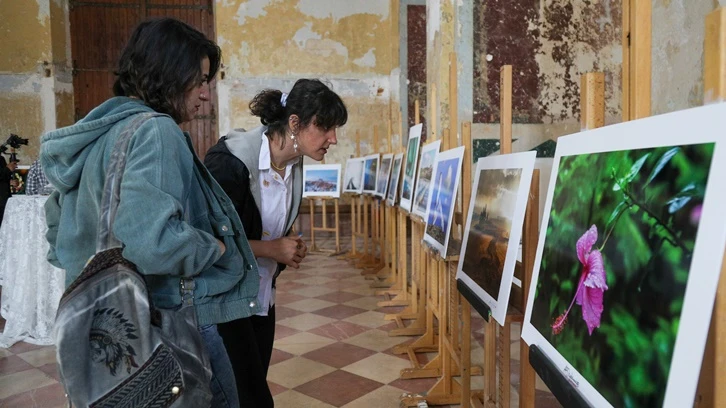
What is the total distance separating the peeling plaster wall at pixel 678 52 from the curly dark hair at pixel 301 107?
1362 mm

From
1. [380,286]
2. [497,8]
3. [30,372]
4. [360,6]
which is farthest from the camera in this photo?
[360,6]

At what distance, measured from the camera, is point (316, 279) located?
6.09 metres

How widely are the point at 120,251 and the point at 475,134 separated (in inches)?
155

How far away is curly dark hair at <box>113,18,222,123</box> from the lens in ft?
4.35

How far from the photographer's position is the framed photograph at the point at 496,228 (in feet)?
5.24

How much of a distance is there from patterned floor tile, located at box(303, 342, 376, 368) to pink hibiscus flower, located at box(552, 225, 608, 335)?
8.44 ft

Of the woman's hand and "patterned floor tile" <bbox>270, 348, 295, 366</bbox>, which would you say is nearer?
the woman's hand

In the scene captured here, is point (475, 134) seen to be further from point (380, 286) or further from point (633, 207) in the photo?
point (633, 207)

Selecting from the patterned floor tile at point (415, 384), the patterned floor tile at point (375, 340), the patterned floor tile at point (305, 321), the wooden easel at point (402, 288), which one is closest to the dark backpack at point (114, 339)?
the patterned floor tile at point (415, 384)

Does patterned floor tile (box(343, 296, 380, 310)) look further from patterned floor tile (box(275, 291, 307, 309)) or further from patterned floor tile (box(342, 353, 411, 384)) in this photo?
patterned floor tile (box(342, 353, 411, 384))

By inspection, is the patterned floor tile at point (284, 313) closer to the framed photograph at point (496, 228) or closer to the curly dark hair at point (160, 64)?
the framed photograph at point (496, 228)

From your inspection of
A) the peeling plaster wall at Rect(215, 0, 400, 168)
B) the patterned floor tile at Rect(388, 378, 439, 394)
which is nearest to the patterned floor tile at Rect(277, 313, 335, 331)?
the patterned floor tile at Rect(388, 378, 439, 394)

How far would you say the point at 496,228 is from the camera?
1812mm

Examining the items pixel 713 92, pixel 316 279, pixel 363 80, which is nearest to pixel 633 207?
pixel 713 92
